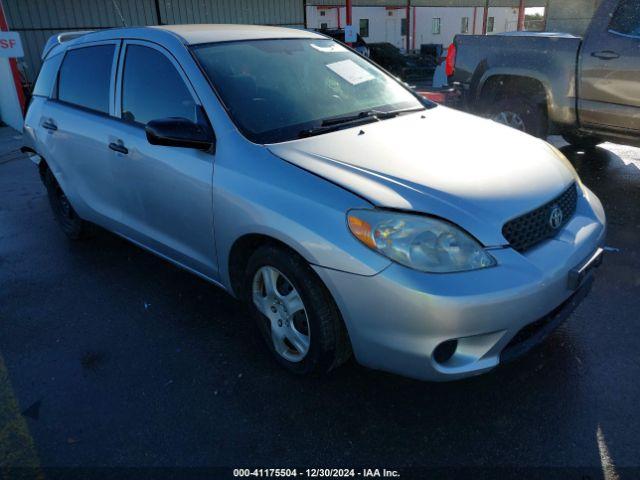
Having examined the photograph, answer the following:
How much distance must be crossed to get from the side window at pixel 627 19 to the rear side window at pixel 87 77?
4.62 metres

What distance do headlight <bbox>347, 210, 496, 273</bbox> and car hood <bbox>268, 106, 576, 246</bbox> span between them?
5 cm

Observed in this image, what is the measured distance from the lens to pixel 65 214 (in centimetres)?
482

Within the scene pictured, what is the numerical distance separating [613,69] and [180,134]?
14.5 feet

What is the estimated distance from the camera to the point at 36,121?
4.52m

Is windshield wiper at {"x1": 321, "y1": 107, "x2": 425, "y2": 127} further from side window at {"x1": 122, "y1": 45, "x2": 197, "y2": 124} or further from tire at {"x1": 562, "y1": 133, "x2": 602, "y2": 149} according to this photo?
tire at {"x1": 562, "y1": 133, "x2": 602, "y2": 149}

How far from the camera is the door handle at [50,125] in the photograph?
13.8 ft

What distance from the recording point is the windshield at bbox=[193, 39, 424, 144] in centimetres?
292

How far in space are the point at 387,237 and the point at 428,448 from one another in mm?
924

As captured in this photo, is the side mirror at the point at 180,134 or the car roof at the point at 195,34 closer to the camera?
the side mirror at the point at 180,134

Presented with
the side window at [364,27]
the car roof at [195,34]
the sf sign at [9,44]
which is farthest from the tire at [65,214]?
the side window at [364,27]

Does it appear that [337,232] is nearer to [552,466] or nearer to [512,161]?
[512,161]

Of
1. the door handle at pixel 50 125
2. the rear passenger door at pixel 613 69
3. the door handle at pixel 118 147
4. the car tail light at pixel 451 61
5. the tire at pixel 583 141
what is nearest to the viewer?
the door handle at pixel 118 147

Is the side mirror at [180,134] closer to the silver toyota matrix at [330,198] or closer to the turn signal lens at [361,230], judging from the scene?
the silver toyota matrix at [330,198]

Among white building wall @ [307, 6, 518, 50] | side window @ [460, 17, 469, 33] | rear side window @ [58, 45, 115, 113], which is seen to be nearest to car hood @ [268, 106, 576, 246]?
rear side window @ [58, 45, 115, 113]
